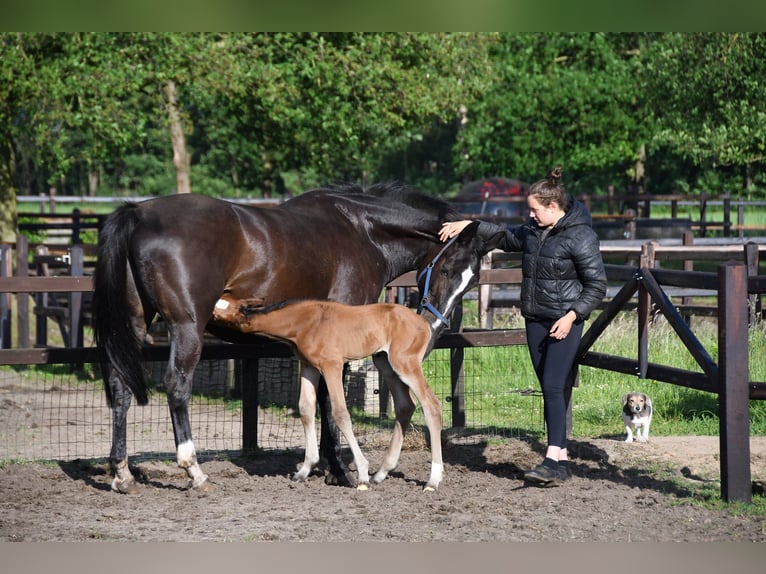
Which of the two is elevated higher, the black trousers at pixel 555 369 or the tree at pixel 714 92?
the tree at pixel 714 92

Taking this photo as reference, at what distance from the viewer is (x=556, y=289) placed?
595cm

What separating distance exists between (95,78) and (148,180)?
36.3 metres

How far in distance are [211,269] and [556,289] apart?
2.17 meters

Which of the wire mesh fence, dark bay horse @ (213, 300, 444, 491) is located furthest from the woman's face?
the wire mesh fence

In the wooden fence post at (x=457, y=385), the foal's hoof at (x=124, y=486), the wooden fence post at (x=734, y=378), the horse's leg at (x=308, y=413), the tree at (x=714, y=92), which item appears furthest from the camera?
the tree at (x=714, y=92)

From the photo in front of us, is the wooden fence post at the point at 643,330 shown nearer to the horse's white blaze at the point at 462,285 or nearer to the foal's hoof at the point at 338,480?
the horse's white blaze at the point at 462,285

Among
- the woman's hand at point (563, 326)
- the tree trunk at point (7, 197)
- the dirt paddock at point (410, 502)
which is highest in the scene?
the tree trunk at point (7, 197)

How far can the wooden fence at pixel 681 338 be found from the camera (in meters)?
A: 5.56

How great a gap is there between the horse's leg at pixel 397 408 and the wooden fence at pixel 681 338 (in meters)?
0.92

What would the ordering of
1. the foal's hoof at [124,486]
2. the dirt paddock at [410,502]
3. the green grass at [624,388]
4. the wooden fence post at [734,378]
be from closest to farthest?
the dirt paddock at [410,502]
the wooden fence post at [734,378]
the foal's hoof at [124,486]
the green grass at [624,388]

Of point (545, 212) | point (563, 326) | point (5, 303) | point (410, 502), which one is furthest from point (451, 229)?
point (5, 303)

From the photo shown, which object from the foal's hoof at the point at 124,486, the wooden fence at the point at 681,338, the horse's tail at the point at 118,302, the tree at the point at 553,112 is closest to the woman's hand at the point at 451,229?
the wooden fence at the point at 681,338

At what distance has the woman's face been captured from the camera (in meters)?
5.91
